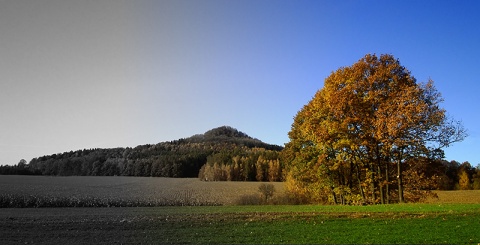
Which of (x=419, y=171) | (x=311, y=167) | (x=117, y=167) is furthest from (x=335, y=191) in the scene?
(x=117, y=167)

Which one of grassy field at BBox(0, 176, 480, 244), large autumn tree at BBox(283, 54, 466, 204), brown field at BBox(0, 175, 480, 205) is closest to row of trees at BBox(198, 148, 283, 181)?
brown field at BBox(0, 175, 480, 205)

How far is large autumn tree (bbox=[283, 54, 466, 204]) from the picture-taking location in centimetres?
3606

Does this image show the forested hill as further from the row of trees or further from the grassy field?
the grassy field

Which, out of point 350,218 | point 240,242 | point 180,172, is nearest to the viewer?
point 240,242

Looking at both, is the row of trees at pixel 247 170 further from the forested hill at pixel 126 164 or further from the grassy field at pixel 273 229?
the grassy field at pixel 273 229

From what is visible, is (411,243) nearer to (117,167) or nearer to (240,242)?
(240,242)

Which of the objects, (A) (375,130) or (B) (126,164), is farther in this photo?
(B) (126,164)

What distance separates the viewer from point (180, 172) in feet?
513

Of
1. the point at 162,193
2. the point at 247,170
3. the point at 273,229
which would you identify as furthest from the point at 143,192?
the point at 273,229

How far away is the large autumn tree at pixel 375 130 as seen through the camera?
36.1m

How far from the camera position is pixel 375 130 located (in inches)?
1486

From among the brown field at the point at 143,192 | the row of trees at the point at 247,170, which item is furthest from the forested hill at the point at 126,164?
the brown field at the point at 143,192

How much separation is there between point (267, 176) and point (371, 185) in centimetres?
8817

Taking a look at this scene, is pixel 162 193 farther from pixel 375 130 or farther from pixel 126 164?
pixel 126 164
